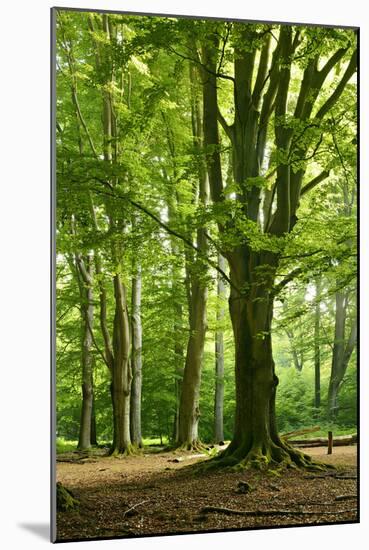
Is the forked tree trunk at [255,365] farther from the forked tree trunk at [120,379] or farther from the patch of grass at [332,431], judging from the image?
the forked tree trunk at [120,379]

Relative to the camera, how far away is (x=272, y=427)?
6891 mm

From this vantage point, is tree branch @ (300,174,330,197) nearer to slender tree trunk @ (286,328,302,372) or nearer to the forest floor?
slender tree trunk @ (286,328,302,372)

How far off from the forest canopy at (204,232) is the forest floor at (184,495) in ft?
0.53

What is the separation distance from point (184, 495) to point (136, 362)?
3.64 feet

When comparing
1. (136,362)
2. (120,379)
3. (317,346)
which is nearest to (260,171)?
(317,346)

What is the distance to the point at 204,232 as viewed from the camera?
6.82 meters

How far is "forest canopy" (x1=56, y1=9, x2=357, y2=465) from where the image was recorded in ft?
21.0

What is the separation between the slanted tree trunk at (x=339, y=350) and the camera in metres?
6.97

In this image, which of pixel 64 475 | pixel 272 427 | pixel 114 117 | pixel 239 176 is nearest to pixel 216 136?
pixel 239 176

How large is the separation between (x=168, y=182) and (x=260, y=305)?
1.27 m

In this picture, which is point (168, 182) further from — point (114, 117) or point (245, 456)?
point (245, 456)

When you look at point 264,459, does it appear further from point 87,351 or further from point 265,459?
point 87,351

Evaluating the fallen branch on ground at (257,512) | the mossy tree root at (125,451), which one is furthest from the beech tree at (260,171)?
the mossy tree root at (125,451)

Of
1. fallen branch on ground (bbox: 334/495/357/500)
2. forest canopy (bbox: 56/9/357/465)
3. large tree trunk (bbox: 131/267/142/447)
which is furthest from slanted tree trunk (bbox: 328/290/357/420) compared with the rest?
large tree trunk (bbox: 131/267/142/447)
